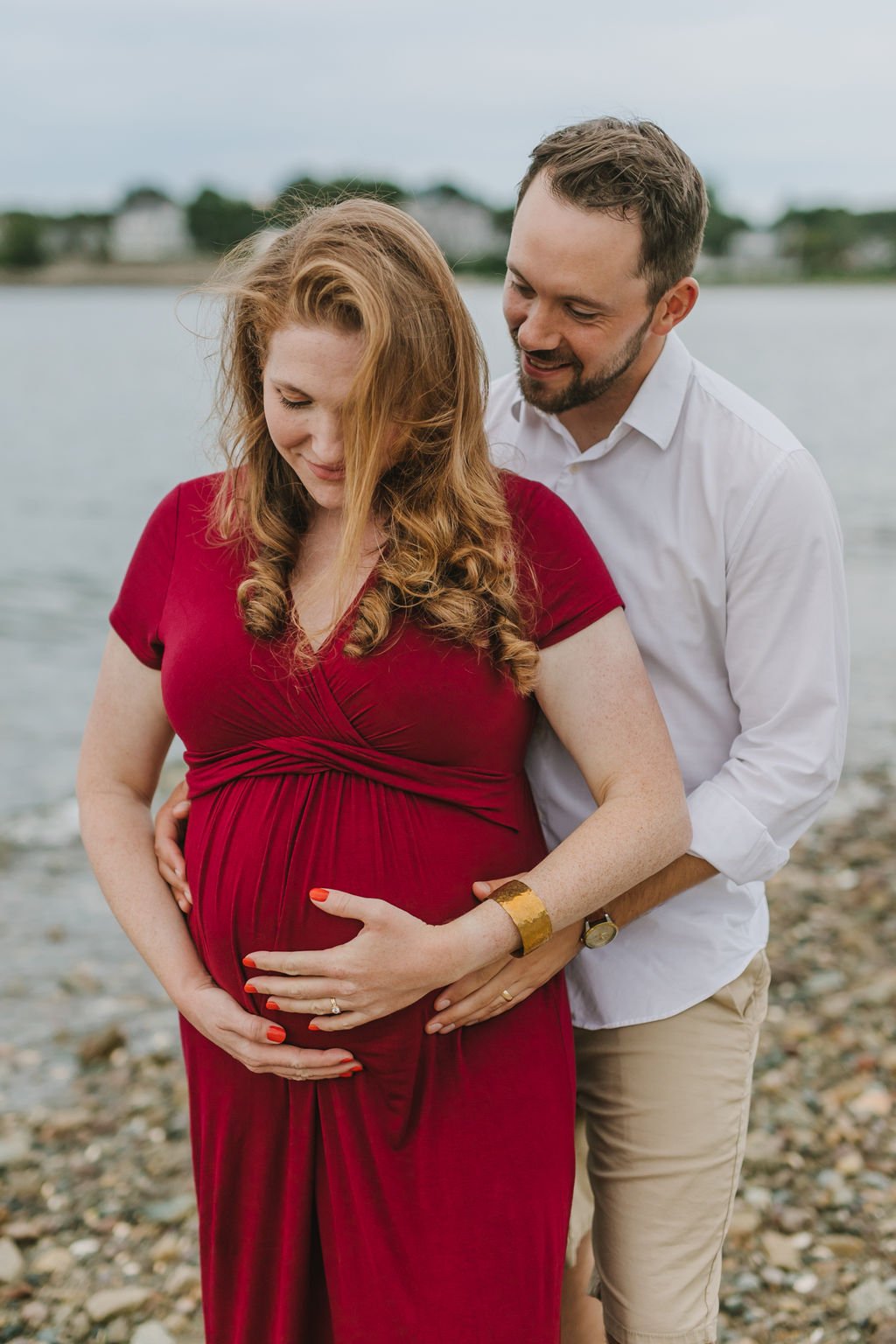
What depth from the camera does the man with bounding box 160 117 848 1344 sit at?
2396mm

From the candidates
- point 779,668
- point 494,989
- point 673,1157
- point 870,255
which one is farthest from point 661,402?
point 870,255

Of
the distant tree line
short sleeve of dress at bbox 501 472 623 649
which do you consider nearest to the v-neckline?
short sleeve of dress at bbox 501 472 623 649

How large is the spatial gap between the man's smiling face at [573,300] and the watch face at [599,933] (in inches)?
39.2

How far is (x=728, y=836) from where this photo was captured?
239cm

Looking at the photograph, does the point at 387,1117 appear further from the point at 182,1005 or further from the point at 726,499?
the point at 726,499

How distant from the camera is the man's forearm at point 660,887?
94.1 inches

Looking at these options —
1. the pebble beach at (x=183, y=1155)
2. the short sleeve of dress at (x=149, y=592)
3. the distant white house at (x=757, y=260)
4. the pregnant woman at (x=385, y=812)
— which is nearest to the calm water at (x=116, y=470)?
the short sleeve of dress at (x=149, y=592)

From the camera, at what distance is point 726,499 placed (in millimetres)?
2420

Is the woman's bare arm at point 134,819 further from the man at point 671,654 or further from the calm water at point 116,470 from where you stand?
the calm water at point 116,470

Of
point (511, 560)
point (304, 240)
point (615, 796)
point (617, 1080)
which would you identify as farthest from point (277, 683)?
point (617, 1080)

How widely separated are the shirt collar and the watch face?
0.92 meters

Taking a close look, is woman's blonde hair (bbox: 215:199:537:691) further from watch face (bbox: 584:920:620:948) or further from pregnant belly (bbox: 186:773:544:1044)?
watch face (bbox: 584:920:620:948)

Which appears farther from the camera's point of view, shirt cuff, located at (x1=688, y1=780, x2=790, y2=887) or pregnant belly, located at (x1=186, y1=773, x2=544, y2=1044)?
shirt cuff, located at (x1=688, y1=780, x2=790, y2=887)

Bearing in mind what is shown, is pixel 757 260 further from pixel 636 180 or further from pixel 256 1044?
pixel 256 1044
